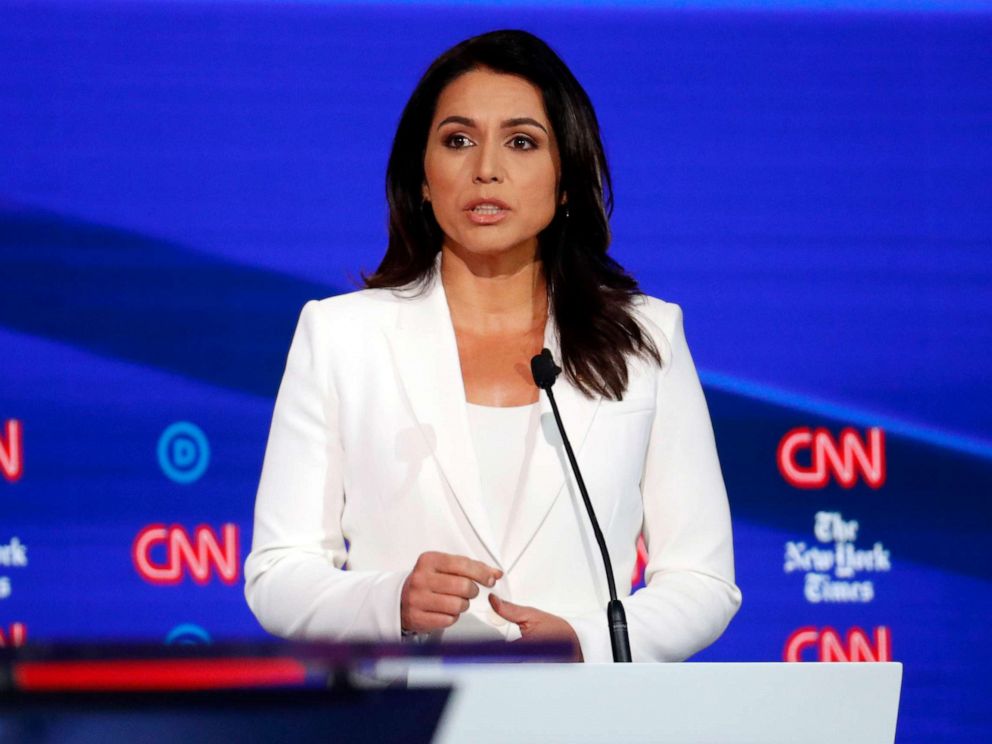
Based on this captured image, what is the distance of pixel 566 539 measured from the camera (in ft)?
6.89

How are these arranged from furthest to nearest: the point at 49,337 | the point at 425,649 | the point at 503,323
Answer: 1. the point at 49,337
2. the point at 503,323
3. the point at 425,649

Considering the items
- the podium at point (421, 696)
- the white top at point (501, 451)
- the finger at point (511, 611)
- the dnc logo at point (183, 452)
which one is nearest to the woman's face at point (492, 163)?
the white top at point (501, 451)

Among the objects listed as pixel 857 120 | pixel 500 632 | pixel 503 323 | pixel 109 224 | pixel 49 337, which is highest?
pixel 857 120

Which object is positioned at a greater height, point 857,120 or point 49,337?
point 857,120

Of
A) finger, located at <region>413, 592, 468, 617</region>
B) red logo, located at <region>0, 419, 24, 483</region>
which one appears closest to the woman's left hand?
finger, located at <region>413, 592, 468, 617</region>

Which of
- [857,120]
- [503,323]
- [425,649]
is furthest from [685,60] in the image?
[425,649]

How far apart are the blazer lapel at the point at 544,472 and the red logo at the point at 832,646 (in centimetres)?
121

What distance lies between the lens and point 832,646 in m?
3.15

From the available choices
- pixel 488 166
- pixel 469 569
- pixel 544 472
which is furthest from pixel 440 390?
pixel 469 569

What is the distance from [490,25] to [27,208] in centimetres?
107

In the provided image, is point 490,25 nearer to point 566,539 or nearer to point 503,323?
point 503,323

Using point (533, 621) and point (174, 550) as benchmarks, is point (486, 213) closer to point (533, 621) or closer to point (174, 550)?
point (533, 621)

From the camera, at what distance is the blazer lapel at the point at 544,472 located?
2.09 meters

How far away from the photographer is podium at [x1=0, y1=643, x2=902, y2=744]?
3.03ft
